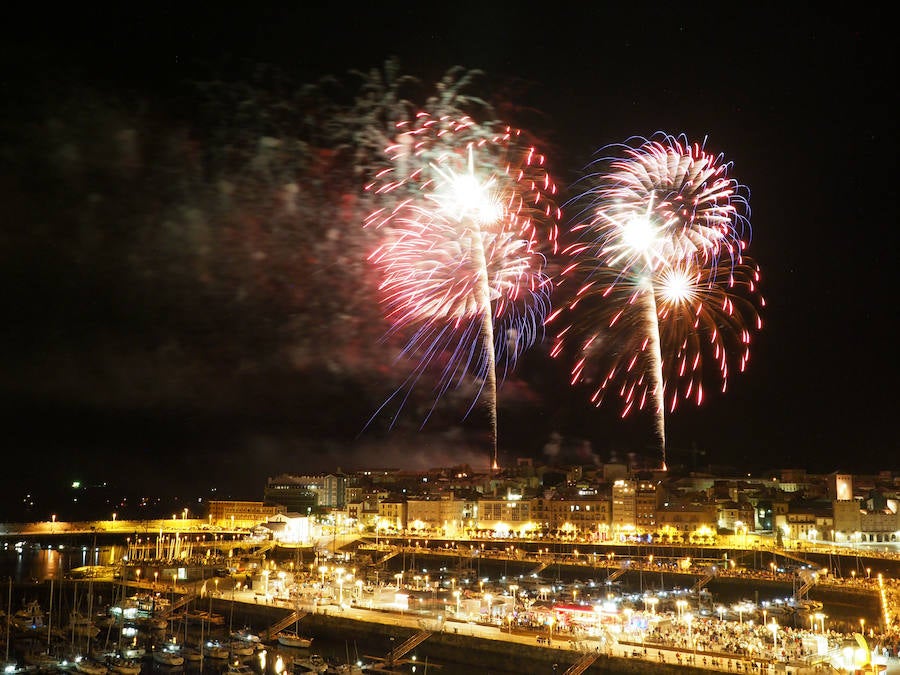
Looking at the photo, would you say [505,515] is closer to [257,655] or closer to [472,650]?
[257,655]

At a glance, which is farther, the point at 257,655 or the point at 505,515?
the point at 505,515

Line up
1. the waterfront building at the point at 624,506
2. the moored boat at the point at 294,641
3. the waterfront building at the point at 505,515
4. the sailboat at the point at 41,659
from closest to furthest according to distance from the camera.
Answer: the sailboat at the point at 41,659, the moored boat at the point at 294,641, the waterfront building at the point at 624,506, the waterfront building at the point at 505,515

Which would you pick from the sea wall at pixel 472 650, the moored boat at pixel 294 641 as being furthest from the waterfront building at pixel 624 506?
the moored boat at pixel 294 641

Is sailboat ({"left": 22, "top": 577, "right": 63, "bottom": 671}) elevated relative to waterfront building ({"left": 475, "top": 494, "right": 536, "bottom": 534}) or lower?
lower

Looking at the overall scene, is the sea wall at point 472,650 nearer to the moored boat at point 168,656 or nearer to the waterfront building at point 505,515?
the moored boat at point 168,656

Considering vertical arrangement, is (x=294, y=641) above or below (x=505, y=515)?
below

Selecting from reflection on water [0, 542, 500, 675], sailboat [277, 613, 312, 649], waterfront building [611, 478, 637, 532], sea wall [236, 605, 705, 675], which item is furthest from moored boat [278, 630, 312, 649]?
waterfront building [611, 478, 637, 532]

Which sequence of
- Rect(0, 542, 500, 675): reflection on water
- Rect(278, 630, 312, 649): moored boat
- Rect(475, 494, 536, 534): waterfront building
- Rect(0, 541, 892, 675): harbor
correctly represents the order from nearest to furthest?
Rect(0, 541, 892, 675): harbor
Rect(0, 542, 500, 675): reflection on water
Rect(278, 630, 312, 649): moored boat
Rect(475, 494, 536, 534): waterfront building

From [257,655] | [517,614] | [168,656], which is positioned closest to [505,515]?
[517,614]

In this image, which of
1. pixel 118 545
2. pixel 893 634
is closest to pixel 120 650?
pixel 893 634

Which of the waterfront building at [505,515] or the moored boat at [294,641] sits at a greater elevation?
the waterfront building at [505,515]

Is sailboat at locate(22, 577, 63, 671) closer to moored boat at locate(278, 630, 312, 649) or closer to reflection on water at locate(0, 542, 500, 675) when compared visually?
reflection on water at locate(0, 542, 500, 675)
